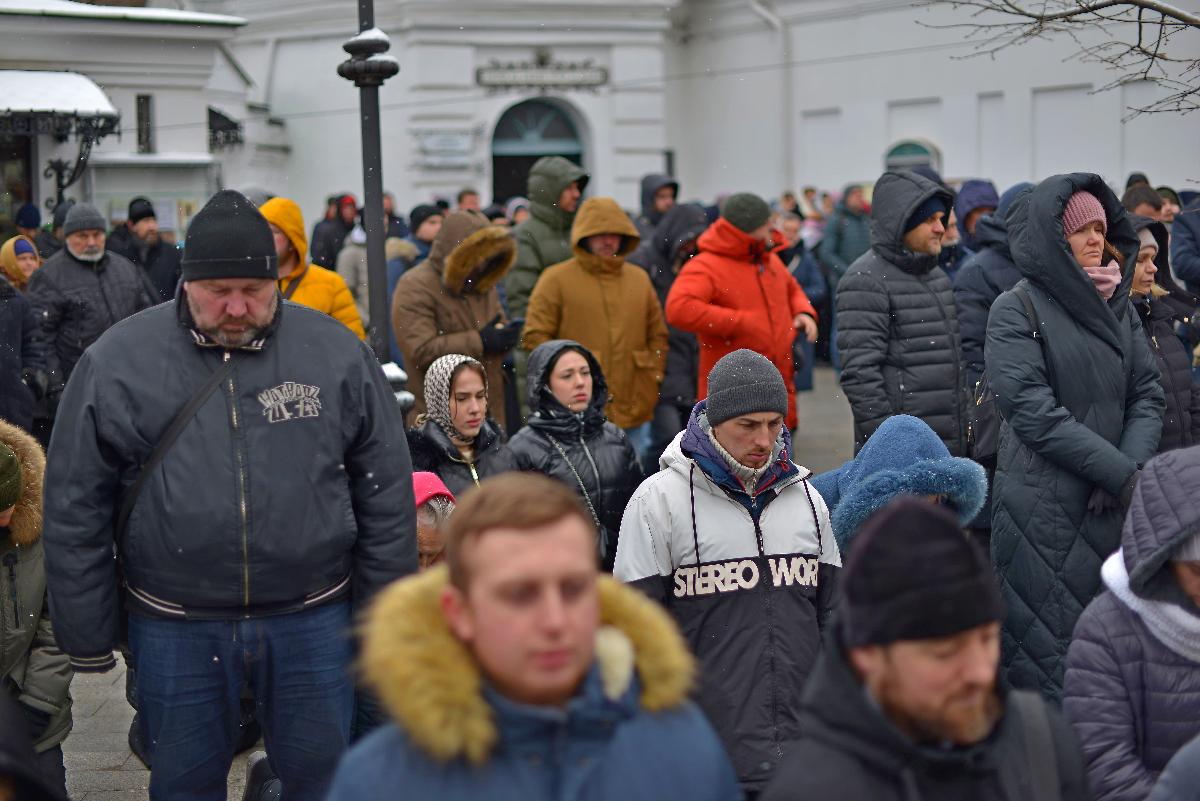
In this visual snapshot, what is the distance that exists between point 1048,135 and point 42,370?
15.4 m

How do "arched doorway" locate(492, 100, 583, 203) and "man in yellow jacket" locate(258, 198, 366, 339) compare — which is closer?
"man in yellow jacket" locate(258, 198, 366, 339)

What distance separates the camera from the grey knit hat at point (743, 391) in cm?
482

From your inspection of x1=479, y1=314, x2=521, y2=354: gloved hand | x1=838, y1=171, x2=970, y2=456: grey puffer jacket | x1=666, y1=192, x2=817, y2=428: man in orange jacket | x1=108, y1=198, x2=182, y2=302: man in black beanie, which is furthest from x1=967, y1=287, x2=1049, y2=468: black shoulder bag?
x1=108, y1=198, x2=182, y2=302: man in black beanie

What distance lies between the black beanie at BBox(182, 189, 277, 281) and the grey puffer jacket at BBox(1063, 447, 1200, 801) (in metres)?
2.36

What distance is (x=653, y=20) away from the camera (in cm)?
2519

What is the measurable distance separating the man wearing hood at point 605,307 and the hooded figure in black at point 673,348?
46 centimetres

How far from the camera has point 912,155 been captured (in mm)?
23734

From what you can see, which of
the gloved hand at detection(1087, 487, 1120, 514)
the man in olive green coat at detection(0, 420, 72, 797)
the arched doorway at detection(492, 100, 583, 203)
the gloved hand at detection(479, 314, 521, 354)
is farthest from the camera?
the arched doorway at detection(492, 100, 583, 203)

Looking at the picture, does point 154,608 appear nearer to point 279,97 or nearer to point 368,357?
point 368,357

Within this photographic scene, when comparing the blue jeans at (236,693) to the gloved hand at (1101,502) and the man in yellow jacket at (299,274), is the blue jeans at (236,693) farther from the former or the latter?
the man in yellow jacket at (299,274)

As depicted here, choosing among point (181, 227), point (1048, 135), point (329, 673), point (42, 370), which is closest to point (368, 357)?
point (329, 673)

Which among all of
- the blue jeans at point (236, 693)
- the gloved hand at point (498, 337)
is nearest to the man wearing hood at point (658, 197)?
the gloved hand at point (498, 337)

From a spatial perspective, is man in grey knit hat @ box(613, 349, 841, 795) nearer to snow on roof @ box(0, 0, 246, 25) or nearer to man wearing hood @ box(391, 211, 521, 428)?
man wearing hood @ box(391, 211, 521, 428)

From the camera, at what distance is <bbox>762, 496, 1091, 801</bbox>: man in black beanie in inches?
103
